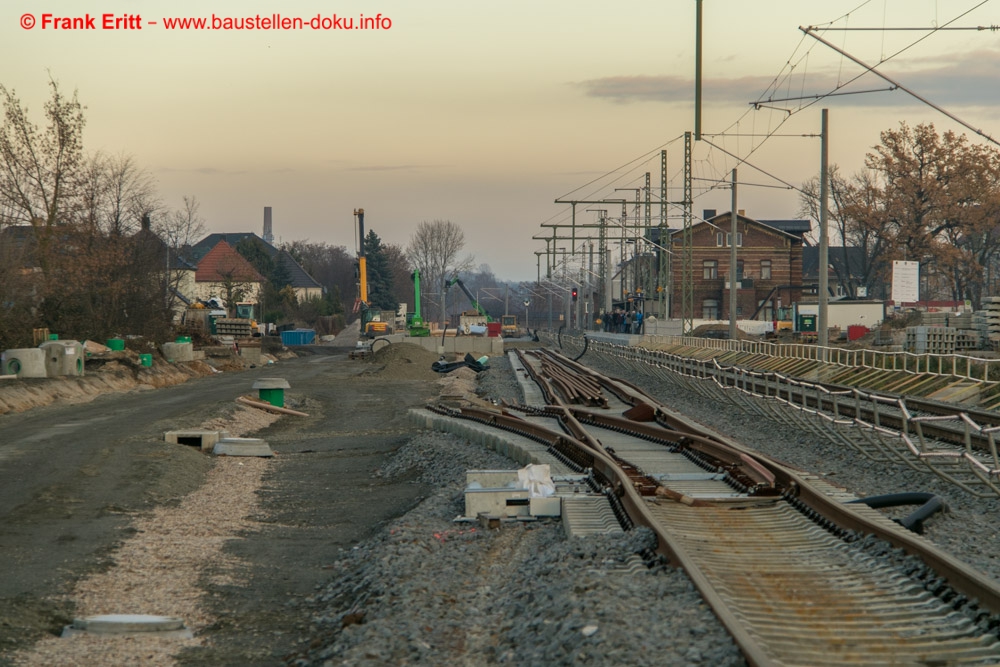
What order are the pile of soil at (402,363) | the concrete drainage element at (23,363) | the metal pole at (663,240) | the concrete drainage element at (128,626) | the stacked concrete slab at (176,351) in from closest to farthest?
1. the concrete drainage element at (128,626)
2. the concrete drainage element at (23,363)
3. the pile of soil at (402,363)
4. the stacked concrete slab at (176,351)
5. the metal pole at (663,240)

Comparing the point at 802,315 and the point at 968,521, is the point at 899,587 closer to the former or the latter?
the point at 968,521

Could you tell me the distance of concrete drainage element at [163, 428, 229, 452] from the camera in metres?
19.7

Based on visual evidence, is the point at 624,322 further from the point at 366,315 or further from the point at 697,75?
the point at 697,75

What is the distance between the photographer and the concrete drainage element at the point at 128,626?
7477mm

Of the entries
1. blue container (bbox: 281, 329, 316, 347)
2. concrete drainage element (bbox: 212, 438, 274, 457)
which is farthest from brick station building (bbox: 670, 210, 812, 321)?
concrete drainage element (bbox: 212, 438, 274, 457)

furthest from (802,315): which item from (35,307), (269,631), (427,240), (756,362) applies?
(427,240)

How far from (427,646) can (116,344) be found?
4131 centimetres

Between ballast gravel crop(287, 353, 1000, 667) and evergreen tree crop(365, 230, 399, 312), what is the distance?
12289cm

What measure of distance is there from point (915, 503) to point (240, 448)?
484 inches

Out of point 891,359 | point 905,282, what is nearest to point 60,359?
point 891,359

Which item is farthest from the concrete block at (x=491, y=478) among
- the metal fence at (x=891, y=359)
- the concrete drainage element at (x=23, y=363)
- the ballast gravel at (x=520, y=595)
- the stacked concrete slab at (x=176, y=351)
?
the stacked concrete slab at (x=176, y=351)

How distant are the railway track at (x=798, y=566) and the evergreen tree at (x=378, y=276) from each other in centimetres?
12106

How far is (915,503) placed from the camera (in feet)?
33.6

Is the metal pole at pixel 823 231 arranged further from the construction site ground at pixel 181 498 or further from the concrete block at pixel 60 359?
the concrete block at pixel 60 359
